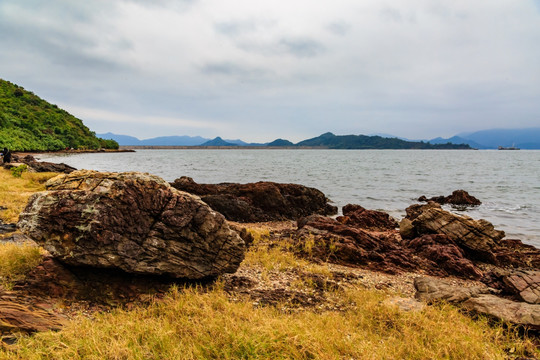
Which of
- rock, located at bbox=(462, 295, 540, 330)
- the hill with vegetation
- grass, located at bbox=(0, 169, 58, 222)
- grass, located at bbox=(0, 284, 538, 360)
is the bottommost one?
rock, located at bbox=(462, 295, 540, 330)

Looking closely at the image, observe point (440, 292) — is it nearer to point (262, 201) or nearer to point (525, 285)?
point (525, 285)

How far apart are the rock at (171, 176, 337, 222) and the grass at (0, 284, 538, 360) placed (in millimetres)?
16297

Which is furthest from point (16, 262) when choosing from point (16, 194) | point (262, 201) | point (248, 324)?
point (262, 201)

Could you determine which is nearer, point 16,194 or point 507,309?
→ point 507,309

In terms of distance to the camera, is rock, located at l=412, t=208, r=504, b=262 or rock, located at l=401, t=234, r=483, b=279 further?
rock, located at l=412, t=208, r=504, b=262

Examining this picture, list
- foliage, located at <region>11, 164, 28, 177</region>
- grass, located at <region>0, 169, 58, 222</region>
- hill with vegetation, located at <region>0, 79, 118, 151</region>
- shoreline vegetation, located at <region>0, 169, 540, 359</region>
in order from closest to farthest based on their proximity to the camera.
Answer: shoreline vegetation, located at <region>0, 169, 540, 359</region> → grass, located at <region>0, 169, 58, 222</region> → foliage, located at <region>11, 164, 28, 177</region> → hill with vegetation, located at <region>0, 79, 118, 151</region>

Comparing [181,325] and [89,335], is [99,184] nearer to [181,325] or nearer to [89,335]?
[89,335]

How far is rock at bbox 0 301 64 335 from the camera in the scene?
5637mm

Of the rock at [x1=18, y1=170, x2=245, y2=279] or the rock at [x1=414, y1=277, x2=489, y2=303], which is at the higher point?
the rock at [x1=18, y1=170, x2=245, y2=279]

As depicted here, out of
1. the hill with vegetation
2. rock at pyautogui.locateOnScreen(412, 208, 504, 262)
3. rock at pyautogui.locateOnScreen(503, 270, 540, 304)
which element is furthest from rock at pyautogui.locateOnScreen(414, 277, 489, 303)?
the hill with vegetation

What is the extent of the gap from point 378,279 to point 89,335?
30.7ft

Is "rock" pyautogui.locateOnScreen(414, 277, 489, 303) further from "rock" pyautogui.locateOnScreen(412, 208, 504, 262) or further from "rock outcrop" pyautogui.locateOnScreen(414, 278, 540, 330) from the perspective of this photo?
"rock" pyautogui.locateOnScreen(412, 208, 504, 262)

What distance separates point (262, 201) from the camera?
26.0 metres

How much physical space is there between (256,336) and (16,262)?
6.73 m
